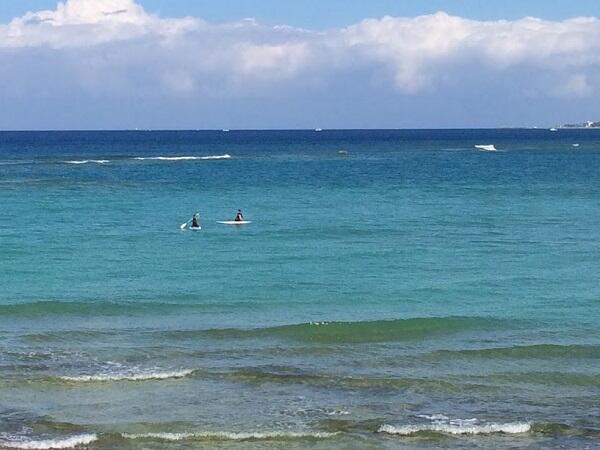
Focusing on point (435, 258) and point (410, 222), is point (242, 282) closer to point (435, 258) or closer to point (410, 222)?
point (435, 258)

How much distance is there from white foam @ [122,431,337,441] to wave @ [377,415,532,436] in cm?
131

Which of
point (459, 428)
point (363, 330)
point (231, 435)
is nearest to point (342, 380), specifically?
point (459, 428)

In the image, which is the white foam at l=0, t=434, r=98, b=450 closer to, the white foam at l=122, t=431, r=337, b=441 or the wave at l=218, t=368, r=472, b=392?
the white foam at l=122, t=431, r=337, b=441

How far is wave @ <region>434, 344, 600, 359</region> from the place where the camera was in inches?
1027

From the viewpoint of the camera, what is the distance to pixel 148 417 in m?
21.1

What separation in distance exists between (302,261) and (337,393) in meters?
18.2

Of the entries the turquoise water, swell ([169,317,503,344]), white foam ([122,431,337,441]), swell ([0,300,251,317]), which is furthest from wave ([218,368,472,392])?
swell ([0,300,251,317])

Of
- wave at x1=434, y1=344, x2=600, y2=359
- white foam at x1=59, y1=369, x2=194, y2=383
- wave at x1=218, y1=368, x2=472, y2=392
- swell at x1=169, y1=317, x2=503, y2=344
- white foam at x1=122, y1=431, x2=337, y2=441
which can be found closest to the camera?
white foam at x1=122, y1=431, x2=337, y2=441

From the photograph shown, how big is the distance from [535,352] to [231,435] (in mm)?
9864

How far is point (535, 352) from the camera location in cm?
2638

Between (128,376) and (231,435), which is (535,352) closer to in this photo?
(231,435)

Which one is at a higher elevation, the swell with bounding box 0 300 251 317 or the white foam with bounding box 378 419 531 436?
the swell with bounding box 0 300 251 317

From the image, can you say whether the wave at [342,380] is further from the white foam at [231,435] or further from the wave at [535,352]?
the white foam at [231,435]

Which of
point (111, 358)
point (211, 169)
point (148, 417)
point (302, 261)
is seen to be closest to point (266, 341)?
point (111, 358)
